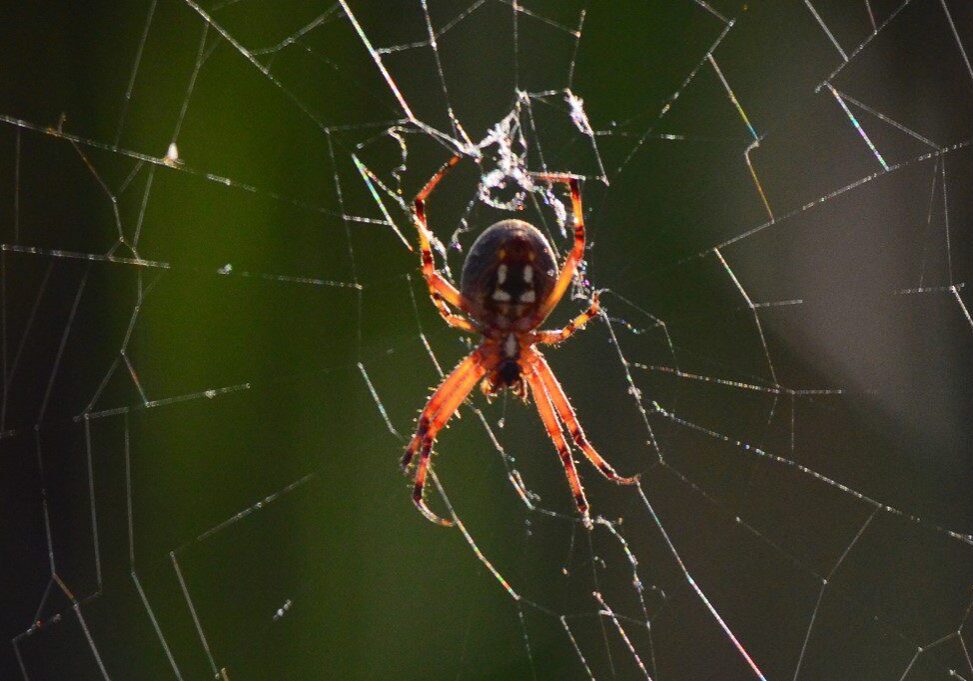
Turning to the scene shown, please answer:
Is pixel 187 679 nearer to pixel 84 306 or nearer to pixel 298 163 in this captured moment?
pixel 84 306

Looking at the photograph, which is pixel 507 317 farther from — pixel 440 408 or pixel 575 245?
pixel 440 408

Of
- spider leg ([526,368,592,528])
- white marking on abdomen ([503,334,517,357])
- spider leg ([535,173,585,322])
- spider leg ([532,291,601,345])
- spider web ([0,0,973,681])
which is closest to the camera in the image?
spider leg ([535,173,585,322])

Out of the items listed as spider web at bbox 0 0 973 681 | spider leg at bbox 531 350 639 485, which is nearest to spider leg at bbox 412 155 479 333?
spider leg at bbox 531 350 639 485

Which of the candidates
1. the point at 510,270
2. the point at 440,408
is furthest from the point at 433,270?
the point at 440,408

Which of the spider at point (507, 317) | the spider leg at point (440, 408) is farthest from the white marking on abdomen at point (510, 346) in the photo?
the spider leg at point (440, 408)

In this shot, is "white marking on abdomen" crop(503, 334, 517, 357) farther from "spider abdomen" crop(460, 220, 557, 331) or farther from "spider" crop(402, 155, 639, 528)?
"spider abdomen" crop(460, 220, 557, 331)

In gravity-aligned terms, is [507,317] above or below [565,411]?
above

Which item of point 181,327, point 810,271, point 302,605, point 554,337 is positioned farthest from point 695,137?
point 302,605
